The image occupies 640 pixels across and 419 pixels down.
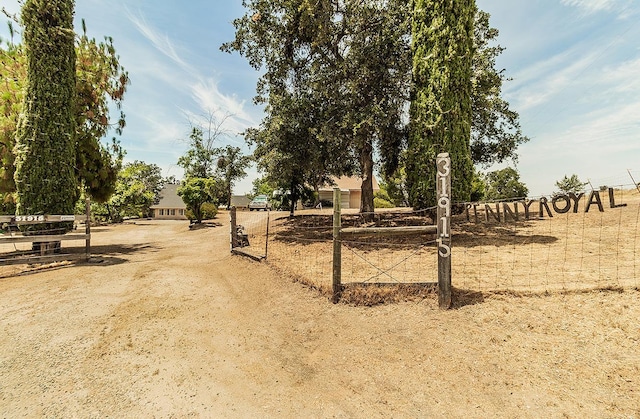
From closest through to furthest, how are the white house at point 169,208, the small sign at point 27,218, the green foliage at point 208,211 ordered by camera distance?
the small sign at point 27,218 → the green foliage at point 208,211 → the white house at point 169,208

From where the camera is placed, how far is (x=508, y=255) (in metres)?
7.47

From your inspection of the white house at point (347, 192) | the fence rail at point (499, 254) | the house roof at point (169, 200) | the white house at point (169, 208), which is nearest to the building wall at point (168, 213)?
the white house at point (169, 208)

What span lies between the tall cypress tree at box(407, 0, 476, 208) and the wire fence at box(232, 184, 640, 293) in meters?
1.97

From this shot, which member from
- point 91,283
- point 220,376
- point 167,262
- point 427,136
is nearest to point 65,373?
point 220,376

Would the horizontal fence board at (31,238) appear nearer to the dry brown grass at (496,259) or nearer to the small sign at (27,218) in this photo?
the small sign at (27,218)

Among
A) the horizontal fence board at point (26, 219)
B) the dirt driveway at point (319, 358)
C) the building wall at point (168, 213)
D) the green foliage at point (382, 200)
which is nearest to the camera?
the dirt driveway at point (319, 358)

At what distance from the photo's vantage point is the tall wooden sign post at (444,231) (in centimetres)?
476

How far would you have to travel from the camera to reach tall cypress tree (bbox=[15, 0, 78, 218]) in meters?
9.55

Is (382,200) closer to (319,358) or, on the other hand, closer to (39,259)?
(39,259)

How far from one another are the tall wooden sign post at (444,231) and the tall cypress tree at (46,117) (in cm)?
1215

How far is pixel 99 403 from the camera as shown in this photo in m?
3.19

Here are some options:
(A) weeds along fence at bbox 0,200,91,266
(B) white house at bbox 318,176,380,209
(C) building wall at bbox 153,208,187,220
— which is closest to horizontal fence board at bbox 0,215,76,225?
(A) weeds along fence at bbox 0,200,91,266

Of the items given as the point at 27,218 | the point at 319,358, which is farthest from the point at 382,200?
the point at 319,358

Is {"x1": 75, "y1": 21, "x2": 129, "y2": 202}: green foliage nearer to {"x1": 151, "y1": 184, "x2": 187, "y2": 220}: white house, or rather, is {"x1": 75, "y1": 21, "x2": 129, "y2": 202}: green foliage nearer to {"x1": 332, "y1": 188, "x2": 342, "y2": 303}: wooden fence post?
{"x1": 332, "y1": 188, "x2": 342, "y2": 303}: wooden fence post
